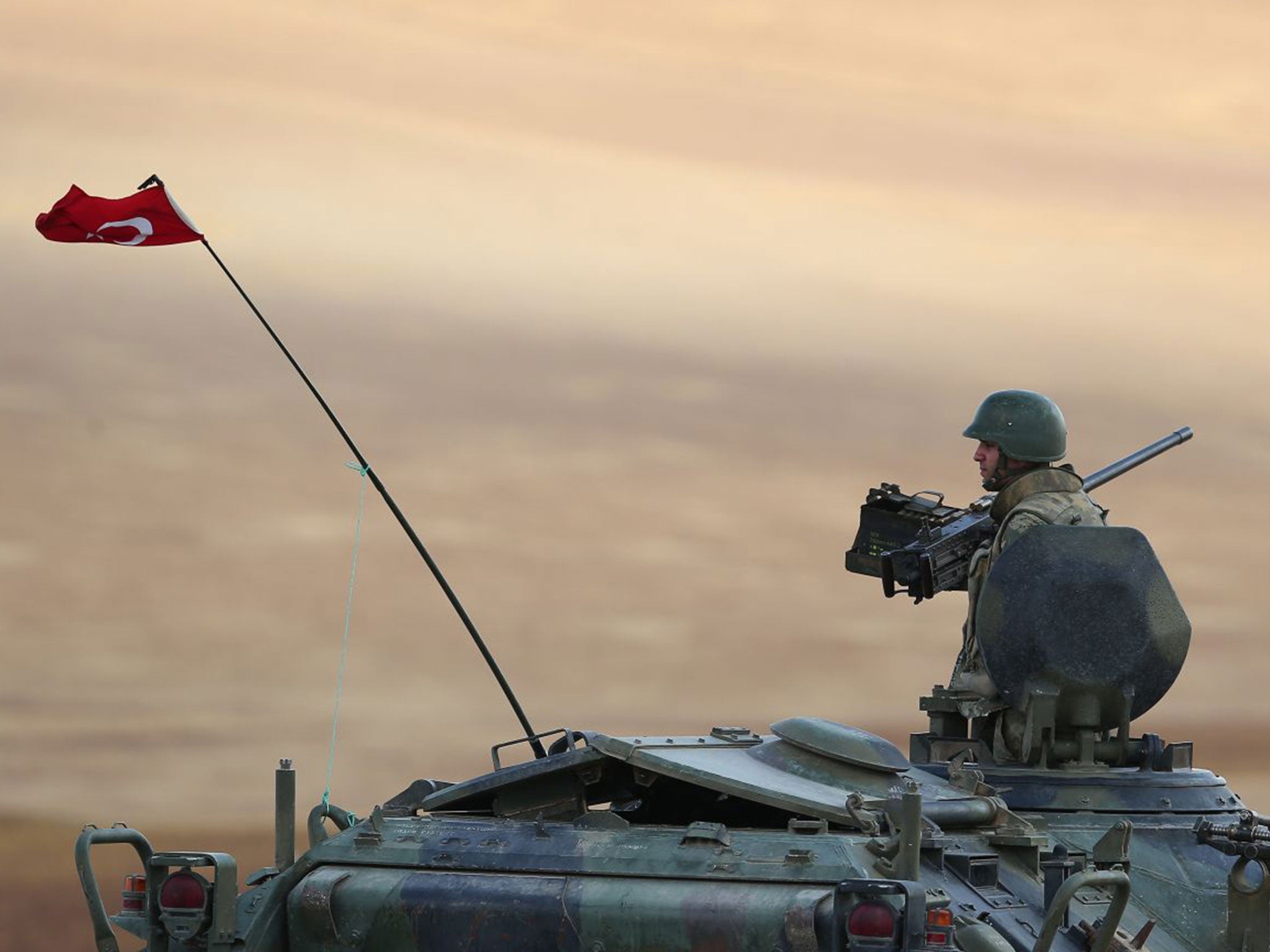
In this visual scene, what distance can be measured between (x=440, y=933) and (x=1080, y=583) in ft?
15.5

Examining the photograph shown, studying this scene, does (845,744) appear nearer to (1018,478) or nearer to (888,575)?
(1018,478)

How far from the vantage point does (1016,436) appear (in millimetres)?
15664

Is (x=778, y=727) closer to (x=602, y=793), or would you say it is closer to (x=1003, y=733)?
(x=602, y=793)

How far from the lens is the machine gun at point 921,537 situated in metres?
16.8

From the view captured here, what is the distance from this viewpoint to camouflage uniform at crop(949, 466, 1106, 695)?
49.4ft

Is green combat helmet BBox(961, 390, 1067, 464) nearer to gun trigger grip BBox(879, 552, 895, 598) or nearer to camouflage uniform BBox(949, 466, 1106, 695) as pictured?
camouflage uniform BBox(949, 466, 1106, 695)

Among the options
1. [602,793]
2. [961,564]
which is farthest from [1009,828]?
[961,564]

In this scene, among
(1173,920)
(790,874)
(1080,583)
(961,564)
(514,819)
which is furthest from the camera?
(961,564)

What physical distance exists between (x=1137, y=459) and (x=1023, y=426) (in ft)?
10.1

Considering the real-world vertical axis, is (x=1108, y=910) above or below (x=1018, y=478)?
below

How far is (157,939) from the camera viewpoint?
1266 centimetres

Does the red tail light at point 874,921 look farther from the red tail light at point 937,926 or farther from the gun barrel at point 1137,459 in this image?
the gun barrel at point 1137,459

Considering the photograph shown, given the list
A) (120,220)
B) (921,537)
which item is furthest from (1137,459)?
(120,220)

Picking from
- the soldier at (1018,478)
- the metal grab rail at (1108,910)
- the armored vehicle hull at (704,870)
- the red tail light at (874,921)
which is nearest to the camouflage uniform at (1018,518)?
the soldier at (1018,478)
